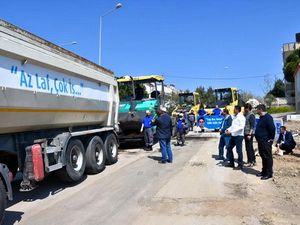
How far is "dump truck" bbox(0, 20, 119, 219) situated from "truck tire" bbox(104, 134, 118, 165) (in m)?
0.46

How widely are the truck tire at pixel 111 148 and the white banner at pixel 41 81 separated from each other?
164 centimetres

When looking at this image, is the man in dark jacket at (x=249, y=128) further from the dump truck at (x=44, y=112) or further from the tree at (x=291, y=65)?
the tree at (x=291, y=65)

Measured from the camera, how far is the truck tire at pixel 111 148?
41.7 ft

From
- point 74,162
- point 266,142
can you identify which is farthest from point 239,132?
point 74,162

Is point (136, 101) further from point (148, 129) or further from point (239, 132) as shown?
point (239, 132)

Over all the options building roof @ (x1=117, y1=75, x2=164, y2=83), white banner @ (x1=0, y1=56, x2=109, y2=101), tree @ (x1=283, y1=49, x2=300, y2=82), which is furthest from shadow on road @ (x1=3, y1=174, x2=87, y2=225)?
tree @ (x1=283, y1=49, x2=300, y2=82)

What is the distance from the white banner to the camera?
7296mm

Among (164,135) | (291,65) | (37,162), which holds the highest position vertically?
(291,65)

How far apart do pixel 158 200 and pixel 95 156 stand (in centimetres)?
383

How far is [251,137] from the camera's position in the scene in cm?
1138

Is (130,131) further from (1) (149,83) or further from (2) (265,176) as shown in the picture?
→ (2) (265,176)

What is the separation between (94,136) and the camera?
11.6 m

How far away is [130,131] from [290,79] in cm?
5705

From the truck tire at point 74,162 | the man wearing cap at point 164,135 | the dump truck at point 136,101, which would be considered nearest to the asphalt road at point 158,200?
the truck tire at point 74,162
